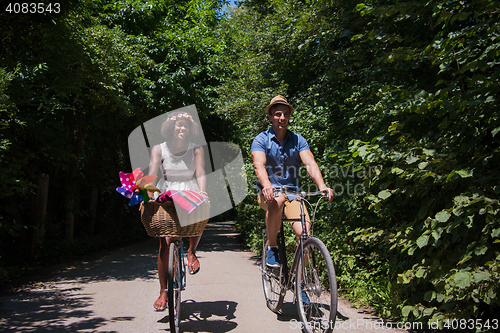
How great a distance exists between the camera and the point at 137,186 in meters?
3.60

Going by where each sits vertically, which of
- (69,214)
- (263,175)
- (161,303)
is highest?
(263,175)

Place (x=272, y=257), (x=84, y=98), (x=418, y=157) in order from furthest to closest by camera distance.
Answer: (x=84, y=98), (x=272, y=257), (x=418, y=157)

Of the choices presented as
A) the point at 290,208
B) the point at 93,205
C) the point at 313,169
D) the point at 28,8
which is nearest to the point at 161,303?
the point at 290,208

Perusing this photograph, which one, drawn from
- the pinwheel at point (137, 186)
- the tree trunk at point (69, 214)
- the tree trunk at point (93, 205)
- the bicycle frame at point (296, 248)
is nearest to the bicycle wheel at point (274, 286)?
the bicycle frame at point (296, 248)

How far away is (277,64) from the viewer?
359 inches

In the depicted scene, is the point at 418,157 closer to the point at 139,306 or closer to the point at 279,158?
the point at 279,158

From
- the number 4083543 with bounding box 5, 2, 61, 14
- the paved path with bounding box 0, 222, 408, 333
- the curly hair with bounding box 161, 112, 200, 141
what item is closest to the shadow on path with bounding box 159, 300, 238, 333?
the paved path with bounding box 0, 222, 408, 333

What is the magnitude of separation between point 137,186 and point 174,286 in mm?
989

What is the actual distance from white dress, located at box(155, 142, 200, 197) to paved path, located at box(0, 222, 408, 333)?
4.62 ft

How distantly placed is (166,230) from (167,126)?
1.22 meters

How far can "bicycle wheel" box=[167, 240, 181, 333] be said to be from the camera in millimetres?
3363

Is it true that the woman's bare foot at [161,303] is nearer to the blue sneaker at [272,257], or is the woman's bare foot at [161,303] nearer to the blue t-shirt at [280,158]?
the blue sneaker at [272,257]

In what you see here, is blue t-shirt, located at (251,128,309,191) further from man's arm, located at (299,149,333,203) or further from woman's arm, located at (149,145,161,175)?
woman's arm, located at (149,145,161,175)

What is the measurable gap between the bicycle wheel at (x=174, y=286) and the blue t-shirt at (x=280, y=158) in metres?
1.09
